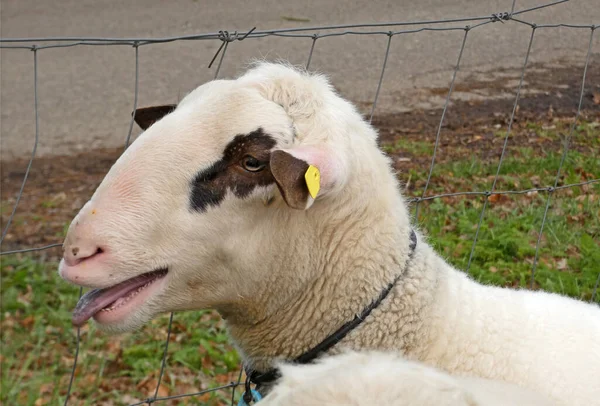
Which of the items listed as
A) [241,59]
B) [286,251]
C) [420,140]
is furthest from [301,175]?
[241,59]

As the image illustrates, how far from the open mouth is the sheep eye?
40 centimetres

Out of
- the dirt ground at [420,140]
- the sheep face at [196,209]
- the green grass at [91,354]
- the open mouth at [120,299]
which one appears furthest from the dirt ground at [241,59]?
the open mouth at [120,299]

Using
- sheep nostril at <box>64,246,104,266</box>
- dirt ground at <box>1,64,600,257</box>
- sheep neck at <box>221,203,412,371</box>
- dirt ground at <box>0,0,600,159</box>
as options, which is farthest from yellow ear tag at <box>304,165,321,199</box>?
dirt ground at <box>0,0,600,159</box>

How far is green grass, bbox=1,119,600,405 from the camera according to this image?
14.8 feet

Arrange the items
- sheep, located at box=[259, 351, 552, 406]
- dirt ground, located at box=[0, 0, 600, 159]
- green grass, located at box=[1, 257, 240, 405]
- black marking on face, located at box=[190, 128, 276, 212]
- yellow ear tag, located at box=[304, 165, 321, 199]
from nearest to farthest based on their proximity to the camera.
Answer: sheep, located at box=[259, 351, 552, 406] < yellow ear tag, located at box=[304, 165, 321, 199] < black marking on face, located at box=[190, 128, 276, 212] < green grass, located at box=[1, 257, 240, 405] < dirt ground, located at box=[0, 0, 600, 159]

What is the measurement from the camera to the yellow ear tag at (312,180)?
219cm

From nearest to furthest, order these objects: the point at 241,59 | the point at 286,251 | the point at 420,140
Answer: the point at 286,251 → the point at 420,140 → the point at 241,59

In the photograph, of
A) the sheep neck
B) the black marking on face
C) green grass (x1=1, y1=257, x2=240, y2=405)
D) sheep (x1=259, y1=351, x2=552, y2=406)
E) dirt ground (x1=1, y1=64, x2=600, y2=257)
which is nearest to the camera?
sheep (x1=259, y1=351, x2=552, y2=406)

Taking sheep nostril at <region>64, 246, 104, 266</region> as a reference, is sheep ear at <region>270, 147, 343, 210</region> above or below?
above

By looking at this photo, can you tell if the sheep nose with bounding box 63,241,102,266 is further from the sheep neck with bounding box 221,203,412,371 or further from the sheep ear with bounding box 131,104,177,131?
the sheep ear with bounding box 131,104,177,131

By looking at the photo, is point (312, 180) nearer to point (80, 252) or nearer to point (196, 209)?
point (196, 209)

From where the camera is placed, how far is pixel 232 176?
7.59ft

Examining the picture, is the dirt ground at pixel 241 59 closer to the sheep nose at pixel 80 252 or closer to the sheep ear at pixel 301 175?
the sheep ear at pixel 301 175

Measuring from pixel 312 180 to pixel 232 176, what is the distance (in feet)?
0.87
